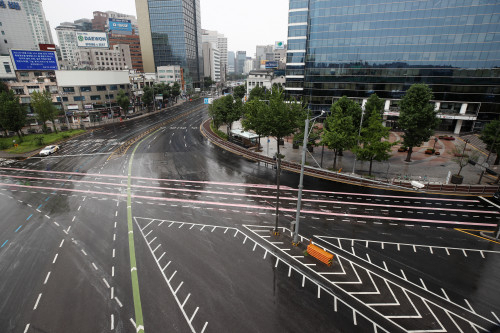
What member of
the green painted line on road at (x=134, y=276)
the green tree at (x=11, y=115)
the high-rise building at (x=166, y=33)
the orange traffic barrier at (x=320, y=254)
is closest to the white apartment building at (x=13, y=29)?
the high-rise building at (x=166, y=33)

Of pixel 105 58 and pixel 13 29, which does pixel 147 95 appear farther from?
pixel 13 29

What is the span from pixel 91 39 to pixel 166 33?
5126 cm

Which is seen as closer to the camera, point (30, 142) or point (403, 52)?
point (30, 142)

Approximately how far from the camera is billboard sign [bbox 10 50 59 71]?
69.6m

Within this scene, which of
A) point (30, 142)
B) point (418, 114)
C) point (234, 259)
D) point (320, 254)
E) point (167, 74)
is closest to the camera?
point (320, 254)

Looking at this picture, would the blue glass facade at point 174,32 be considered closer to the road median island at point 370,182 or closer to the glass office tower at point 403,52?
the glass office tower at point 403,52

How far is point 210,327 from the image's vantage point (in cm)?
1374

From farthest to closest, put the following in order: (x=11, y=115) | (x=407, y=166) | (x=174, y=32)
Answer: (x=174, y=32), (x=11, y=115), (x=407, y=166)

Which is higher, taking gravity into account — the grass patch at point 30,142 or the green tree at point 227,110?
the green tree at point 227,110

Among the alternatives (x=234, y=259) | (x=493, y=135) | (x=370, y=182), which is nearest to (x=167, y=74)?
(x=370, y=182)

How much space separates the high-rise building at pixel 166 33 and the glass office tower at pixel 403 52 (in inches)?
3910

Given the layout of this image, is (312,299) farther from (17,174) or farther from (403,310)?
(17,174)

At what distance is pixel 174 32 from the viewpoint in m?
148

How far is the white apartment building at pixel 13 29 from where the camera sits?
108 m
